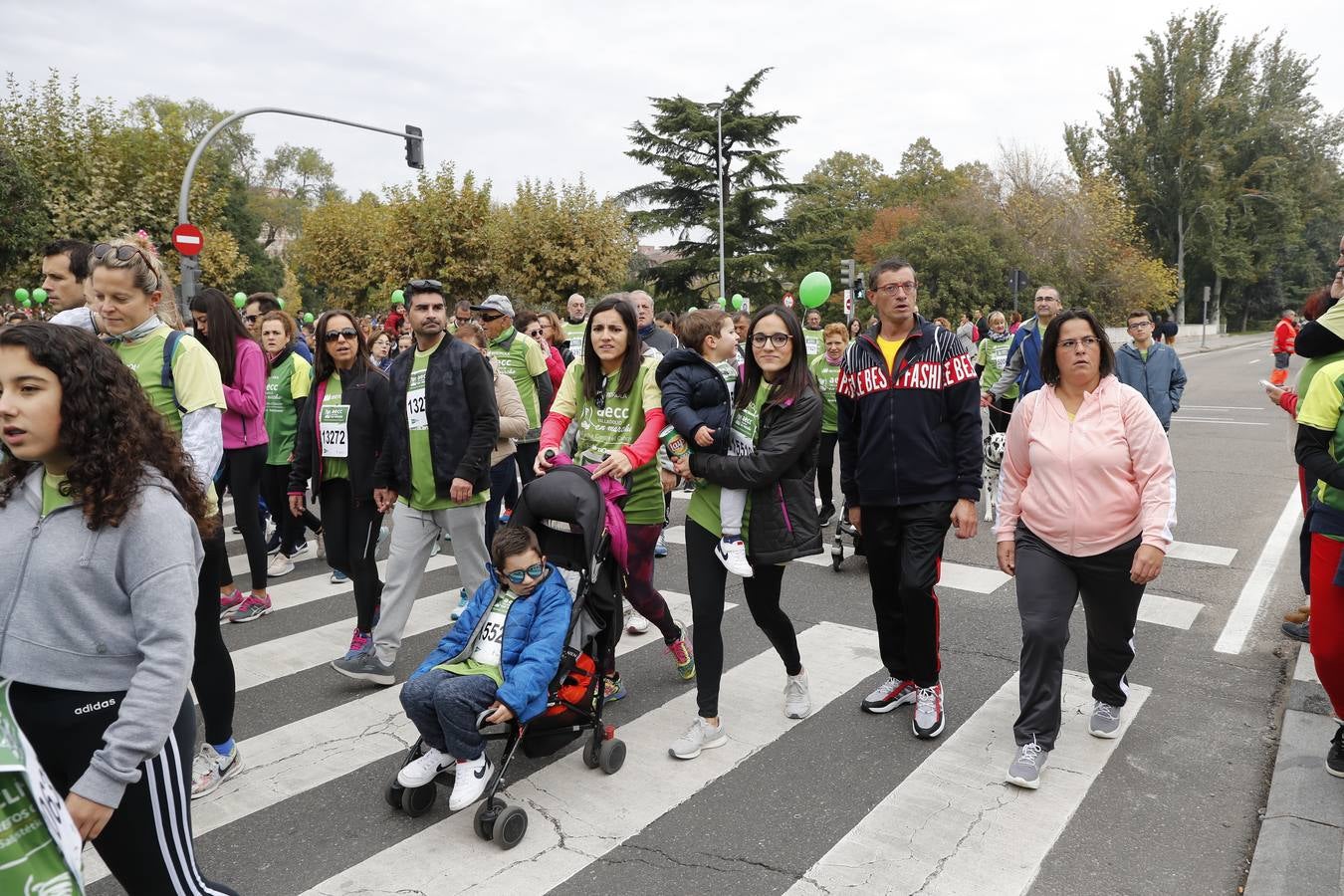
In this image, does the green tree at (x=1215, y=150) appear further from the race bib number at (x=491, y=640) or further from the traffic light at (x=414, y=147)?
the race bib number at (x=491, y=640)

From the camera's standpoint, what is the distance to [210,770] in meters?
3.91

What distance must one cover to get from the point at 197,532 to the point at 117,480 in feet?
0.91

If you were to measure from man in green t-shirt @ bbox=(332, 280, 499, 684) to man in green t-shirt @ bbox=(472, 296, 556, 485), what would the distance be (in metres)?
2.41

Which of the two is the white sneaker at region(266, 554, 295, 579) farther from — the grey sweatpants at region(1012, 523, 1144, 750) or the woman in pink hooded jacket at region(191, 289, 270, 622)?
the grey sweatpants at region(1012, 523, 1144, 750)

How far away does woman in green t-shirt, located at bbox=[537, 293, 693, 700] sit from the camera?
14.8 feet

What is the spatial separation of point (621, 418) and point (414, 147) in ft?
58.1

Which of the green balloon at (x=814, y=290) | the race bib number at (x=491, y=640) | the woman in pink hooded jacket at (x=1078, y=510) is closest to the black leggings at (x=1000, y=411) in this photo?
the green balloon at (x=814, y=290)

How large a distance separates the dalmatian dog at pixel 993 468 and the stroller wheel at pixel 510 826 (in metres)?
6.02

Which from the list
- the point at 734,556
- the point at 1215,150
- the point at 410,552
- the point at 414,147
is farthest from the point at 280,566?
the point at 1215,150

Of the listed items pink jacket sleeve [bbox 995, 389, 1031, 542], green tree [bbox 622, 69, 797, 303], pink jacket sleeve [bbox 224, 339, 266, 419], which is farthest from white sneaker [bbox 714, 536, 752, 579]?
green tree [bbox 622, 69, 797, 303]

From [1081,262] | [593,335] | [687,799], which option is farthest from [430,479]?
[1081,262]

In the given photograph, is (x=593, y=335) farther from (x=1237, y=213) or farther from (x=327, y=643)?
(x=1237, y=213)

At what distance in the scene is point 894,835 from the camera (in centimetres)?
350

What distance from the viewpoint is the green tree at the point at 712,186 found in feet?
140
